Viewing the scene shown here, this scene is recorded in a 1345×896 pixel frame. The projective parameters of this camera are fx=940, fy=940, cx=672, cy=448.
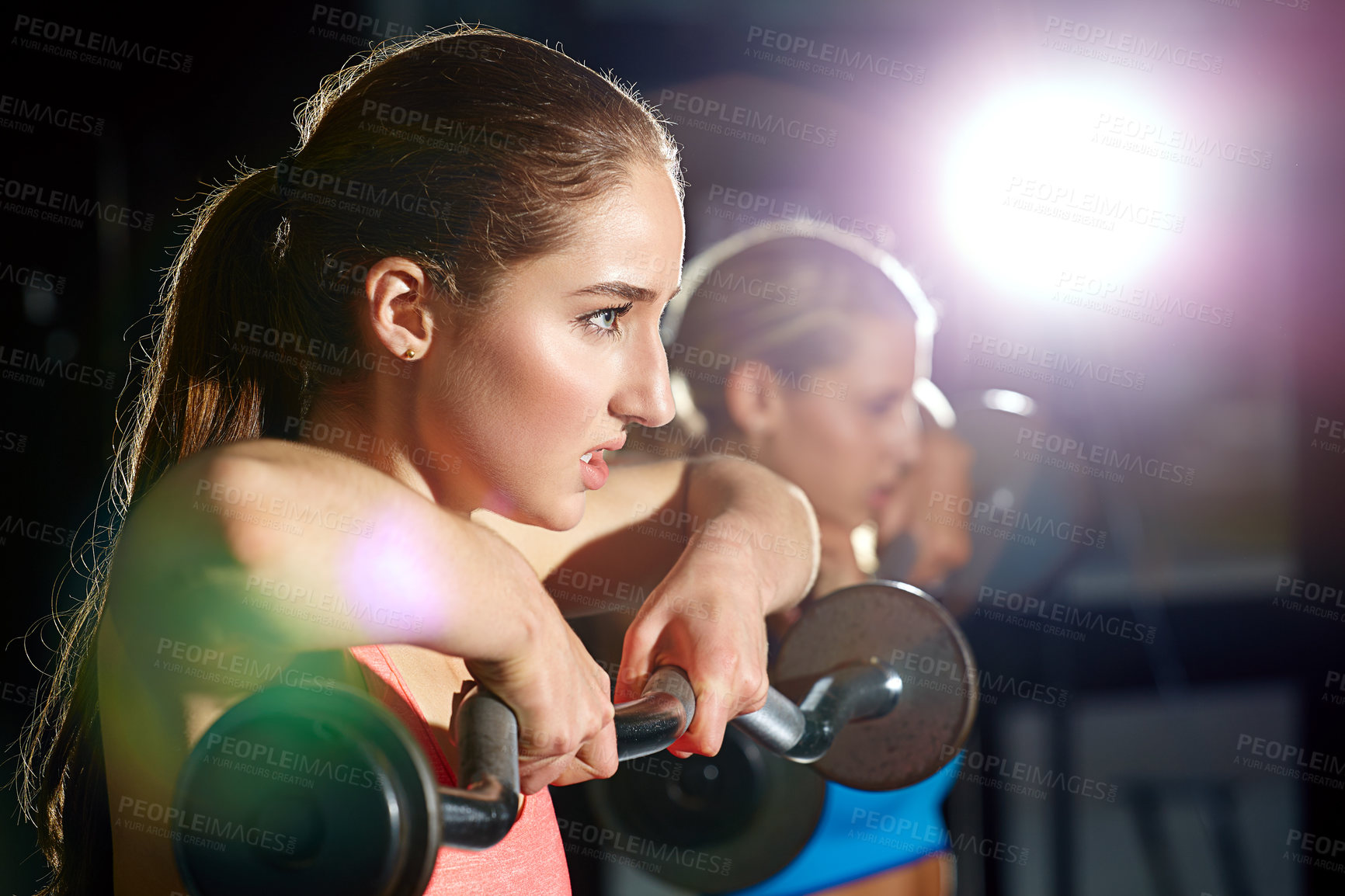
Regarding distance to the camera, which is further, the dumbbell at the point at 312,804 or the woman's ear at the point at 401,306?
the woman's ear at the point at 401,306

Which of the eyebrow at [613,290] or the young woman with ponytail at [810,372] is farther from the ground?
the eyebrow at [613,290]

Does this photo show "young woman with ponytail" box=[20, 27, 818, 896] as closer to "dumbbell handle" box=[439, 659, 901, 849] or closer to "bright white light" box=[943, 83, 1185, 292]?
"dumbbell handle" box=[439, 659, 901, 849]

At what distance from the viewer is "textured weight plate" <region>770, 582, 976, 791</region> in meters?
0.74

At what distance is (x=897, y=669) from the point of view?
77 cm

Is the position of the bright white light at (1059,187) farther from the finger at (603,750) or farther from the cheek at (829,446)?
the finger at (603,750)

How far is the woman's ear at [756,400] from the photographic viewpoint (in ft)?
5.55

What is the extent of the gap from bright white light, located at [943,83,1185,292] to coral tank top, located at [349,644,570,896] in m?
2.45

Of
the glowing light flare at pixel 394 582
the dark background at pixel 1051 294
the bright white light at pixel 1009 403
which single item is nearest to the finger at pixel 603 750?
Result: the glowing light flare at pixel 394 582

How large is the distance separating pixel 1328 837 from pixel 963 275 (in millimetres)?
1789

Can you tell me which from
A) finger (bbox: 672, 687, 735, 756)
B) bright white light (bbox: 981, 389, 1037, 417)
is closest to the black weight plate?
finger (bbox: 672, 687, 735, 756)

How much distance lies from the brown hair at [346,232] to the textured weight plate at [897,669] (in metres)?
0.37

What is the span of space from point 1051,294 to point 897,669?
2485 mm

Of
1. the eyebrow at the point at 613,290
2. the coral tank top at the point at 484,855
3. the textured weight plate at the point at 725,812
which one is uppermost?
the eyebrow at the point at 613,290

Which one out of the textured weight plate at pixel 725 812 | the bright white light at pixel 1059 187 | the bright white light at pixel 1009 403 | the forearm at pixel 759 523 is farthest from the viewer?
the bright white light at pixel 1059 187
